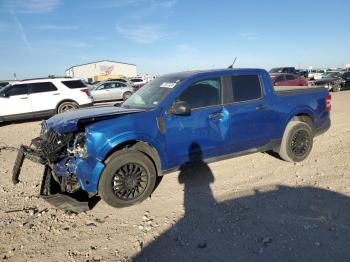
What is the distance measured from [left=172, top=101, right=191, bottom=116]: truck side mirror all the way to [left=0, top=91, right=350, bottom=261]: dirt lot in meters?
1.26

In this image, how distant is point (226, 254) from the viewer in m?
3.65

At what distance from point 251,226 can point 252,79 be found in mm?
2845

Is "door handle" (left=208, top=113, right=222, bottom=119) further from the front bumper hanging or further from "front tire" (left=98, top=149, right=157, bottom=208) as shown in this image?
the front bumper hanging

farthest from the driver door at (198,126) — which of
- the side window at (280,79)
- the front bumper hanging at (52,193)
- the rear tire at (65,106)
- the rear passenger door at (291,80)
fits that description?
the rear passenger door at (291,80)

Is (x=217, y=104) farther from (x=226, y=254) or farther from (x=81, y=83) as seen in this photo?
(x=81, y=83)

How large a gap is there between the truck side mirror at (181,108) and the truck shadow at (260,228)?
1255mm

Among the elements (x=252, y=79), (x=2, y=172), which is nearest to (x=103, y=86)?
(x=2, y=172)

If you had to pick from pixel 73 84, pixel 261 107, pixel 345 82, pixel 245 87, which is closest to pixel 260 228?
pixel 261 107

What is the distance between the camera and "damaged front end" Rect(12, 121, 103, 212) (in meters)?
4.63

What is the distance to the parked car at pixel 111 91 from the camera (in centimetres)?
2345

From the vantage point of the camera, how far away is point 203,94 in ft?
18.2

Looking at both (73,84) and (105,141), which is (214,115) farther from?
(73,84)

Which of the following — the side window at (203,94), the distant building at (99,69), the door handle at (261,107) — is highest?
the distant building at (99,69)

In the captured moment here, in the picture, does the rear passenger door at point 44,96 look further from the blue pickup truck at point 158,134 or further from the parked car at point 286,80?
the parked car at point 286,80
